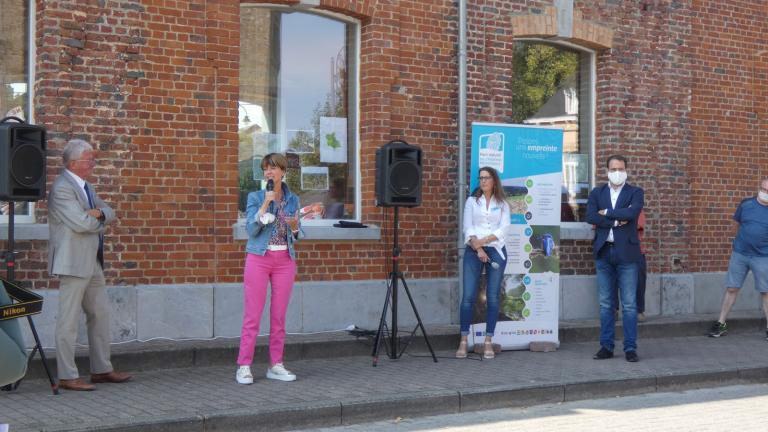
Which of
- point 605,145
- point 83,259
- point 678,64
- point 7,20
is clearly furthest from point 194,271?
point 678,64

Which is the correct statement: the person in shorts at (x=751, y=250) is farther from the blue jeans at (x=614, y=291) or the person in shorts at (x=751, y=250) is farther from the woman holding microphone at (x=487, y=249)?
the woman holding microphone at (x=487, y=249)

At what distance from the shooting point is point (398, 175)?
10.3 metres

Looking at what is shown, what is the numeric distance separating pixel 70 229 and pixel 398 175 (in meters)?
3.25

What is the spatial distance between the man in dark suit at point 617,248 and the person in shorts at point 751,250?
277 cm

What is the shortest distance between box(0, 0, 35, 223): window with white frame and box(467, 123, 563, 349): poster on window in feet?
14.6

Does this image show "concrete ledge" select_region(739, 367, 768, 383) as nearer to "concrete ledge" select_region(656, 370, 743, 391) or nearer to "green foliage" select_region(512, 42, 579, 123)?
"concrete ledge" select_region(656, 370, 743, 391)

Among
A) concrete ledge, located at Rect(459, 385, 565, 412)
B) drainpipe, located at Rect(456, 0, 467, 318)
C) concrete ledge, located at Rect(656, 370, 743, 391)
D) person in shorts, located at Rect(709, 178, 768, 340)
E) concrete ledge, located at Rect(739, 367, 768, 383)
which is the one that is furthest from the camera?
person in shorts, located at Rect(709, 178, 768, 340)

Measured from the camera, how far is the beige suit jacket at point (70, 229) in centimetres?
838

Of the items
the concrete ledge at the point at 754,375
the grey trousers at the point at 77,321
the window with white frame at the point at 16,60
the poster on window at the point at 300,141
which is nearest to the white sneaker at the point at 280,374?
the grey trousers at the point at 77,321

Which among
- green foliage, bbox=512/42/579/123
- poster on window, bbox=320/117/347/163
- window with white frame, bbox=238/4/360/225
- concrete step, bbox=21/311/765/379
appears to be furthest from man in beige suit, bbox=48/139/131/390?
green foliage, bbox=512/42/579/123

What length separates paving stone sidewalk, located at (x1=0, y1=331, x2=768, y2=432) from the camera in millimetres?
7492

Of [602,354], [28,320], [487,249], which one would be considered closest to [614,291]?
[602,354]

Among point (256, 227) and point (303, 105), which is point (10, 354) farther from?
point (303, 105)

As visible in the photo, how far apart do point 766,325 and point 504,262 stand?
199 inches
